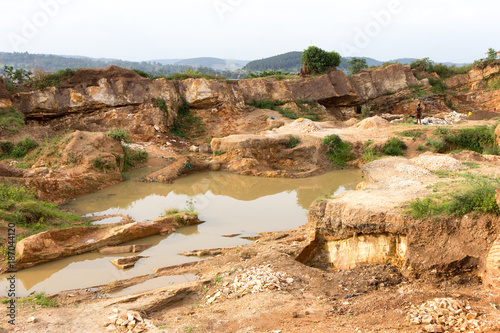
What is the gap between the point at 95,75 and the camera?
2211 cm

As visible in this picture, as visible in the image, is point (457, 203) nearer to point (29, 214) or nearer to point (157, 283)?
point (157, 283)

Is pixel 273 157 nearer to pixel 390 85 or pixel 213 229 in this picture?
pixel 213 229

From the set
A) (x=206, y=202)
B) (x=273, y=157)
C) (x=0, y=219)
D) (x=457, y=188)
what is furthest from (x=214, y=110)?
(x=457, y=188)

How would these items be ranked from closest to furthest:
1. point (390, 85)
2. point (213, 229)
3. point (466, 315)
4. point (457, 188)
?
point (466, 315) < point (457, 188) < point (213, 229) < point (390, 85)

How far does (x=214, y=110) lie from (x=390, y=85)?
14.0 metres

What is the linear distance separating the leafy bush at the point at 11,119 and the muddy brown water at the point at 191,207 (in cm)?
721

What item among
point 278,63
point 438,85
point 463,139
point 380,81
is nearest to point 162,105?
point 463,139

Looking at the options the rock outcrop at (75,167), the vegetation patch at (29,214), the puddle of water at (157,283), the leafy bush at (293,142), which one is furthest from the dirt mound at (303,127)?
the puddle of water at (157,283)

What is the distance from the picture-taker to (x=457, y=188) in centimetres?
722

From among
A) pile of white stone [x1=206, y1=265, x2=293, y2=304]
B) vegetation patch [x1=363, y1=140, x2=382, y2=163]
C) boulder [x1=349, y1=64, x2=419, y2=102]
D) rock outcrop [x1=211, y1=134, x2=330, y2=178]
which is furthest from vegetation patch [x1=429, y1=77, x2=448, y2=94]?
pile of white stone [x1=206, y1=265, x2=293, y2=304]

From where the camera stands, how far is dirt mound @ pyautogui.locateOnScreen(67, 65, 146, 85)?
2183 cm

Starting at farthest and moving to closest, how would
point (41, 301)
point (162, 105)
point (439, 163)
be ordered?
point (162, 105)
point (439, 163)
point (41, 301)

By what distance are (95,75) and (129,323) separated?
65.9 feet

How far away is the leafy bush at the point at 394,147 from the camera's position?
15.8m
